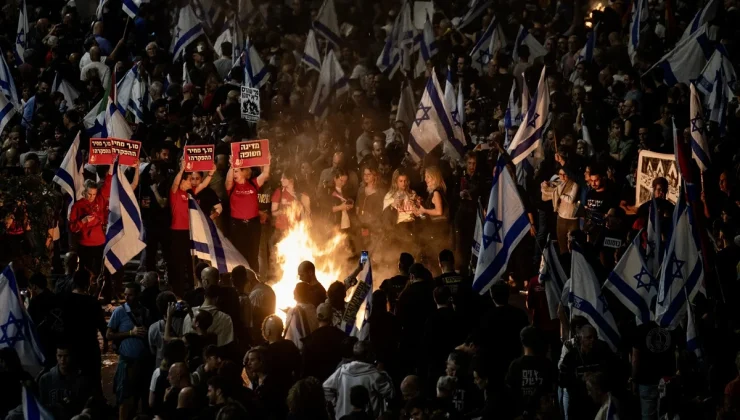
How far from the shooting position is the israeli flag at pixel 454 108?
2203cm

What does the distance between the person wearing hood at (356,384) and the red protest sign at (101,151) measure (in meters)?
8.71

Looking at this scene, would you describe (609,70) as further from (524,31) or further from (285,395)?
(285,395)

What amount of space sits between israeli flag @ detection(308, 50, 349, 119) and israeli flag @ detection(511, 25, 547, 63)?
3.21m

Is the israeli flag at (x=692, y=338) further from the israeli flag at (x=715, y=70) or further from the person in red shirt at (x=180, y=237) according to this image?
the person in red shirt at (x=180, y=237)

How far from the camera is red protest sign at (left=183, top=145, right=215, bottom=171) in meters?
20.5

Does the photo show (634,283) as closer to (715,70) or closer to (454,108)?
(715,70)

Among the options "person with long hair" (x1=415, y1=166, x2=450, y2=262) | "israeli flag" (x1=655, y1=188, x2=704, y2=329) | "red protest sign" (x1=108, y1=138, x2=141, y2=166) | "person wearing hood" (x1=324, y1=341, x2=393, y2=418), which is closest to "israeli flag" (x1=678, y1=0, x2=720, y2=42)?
"person with long hair" (x1=415, y1=166, x2=450, y2=262)

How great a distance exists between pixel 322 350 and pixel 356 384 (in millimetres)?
1145

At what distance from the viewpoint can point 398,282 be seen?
1582cm

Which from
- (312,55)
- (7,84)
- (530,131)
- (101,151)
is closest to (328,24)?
(312,55)

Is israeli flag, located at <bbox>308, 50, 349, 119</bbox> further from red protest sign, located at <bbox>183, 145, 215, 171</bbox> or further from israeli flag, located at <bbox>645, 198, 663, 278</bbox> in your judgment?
israeli flag, located at <bbox>645, 198, 663, 278</bbox>

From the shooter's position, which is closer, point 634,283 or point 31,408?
point 31,408

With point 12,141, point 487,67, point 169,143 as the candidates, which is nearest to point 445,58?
point 487,67

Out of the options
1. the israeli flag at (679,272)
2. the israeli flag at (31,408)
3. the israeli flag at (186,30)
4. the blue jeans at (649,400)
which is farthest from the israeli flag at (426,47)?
the israeli flag at (31,408)
